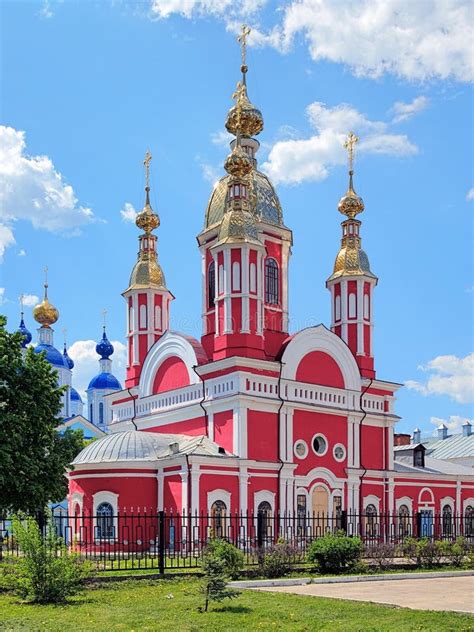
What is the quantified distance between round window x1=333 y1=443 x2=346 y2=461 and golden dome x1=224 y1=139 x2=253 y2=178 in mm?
9949

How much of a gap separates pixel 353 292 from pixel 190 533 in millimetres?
16031

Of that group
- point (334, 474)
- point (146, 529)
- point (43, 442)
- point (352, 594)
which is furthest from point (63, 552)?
point (334, 474)

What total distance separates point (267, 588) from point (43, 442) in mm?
9918

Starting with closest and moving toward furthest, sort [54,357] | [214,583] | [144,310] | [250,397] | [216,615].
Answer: [216,615] < [214,583] < [250,397] < [144,310] < [54,357]

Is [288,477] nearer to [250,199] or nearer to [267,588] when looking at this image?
[250,199]

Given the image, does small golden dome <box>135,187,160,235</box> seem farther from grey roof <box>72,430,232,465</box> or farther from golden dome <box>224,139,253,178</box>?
grey roof <box>72,430,232,465</box>

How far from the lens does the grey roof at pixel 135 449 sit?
80.8 feet

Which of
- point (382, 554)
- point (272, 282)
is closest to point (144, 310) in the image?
point (272, 282)

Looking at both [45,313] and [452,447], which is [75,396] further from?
[452,447]

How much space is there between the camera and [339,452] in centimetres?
2803

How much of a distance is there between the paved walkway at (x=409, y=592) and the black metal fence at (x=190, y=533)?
245cm

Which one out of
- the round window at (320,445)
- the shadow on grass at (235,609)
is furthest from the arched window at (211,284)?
the shadow on grass at (235,609)

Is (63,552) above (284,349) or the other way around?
the other way around

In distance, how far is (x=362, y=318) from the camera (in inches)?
1224
